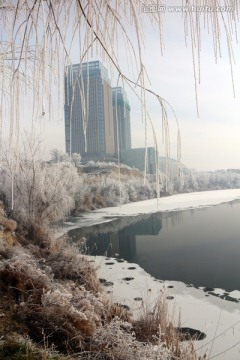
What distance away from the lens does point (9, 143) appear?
102 cm

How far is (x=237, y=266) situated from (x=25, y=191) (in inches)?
326

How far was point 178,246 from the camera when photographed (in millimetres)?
10523

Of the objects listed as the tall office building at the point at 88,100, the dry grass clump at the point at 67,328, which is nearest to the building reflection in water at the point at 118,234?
the dry grass clump at the point at 67,328

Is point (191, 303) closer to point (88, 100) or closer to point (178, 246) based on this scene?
point (178, 246)

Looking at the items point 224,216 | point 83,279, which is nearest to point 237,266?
point 83,279

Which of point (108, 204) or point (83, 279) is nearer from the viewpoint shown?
point (83, 279)

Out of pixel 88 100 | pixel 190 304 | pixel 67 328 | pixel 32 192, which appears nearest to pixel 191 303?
pixel 190 304

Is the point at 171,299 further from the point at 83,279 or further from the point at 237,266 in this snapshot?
the point at 237,266

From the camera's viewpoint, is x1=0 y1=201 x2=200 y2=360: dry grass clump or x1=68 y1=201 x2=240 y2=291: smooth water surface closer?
x1=0 y1=201 x2=200 y2=360: dry grass clump

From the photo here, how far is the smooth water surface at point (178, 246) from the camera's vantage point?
24.7ft

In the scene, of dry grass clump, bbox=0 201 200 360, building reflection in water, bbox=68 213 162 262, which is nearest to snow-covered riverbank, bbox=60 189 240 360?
dry grass clump, bbox=0 201 200 360

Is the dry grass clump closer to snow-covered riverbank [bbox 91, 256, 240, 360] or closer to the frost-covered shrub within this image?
snow-covered riverbank [bbox 91, 256, 240, 360]

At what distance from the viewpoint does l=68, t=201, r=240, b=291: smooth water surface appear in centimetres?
752

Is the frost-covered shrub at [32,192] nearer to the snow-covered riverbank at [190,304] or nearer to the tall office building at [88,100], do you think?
the snow-covered riverbank at [190,304]
